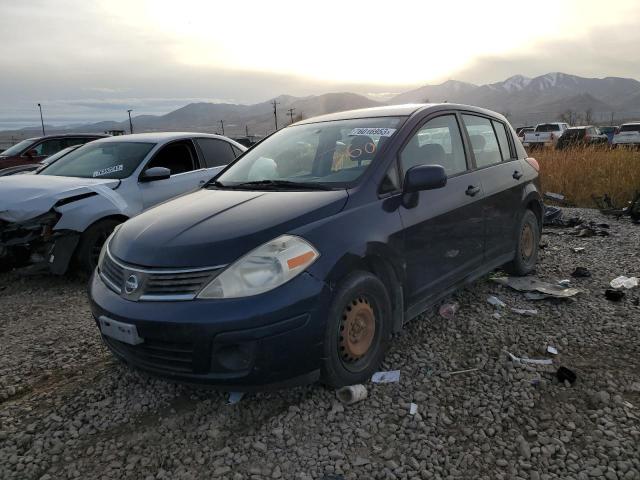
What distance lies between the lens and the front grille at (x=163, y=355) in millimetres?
2535

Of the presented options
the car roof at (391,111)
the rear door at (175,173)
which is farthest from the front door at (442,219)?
the rear door at (175,173)

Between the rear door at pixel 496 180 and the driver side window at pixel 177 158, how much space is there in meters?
3.65

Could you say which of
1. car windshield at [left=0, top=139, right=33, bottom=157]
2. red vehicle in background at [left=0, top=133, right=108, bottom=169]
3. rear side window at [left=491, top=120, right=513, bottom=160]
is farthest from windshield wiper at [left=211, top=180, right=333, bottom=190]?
car windshield at [left=0, top=139, right=33, bottom=157]

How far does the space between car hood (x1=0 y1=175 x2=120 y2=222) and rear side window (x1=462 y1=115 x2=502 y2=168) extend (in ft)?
12.4

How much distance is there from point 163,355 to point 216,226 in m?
0.76

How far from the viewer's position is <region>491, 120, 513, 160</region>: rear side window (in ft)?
15.5

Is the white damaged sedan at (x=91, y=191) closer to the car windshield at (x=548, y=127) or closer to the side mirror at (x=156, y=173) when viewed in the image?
the side mirror at (x=156, y=173)

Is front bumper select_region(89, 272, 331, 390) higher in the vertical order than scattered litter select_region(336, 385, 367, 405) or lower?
higher

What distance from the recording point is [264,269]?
2.55 m

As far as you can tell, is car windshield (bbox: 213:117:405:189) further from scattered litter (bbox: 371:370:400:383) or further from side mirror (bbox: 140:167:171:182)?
side mirror (bbox: 140:167:171:182)

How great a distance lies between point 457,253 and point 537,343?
2.80 feet

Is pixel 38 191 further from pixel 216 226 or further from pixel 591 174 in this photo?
pixel 591 174

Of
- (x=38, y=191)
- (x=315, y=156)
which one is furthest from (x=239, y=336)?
(x=38, y=191)

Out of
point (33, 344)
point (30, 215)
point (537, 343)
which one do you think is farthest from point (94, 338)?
point (537, 343)
